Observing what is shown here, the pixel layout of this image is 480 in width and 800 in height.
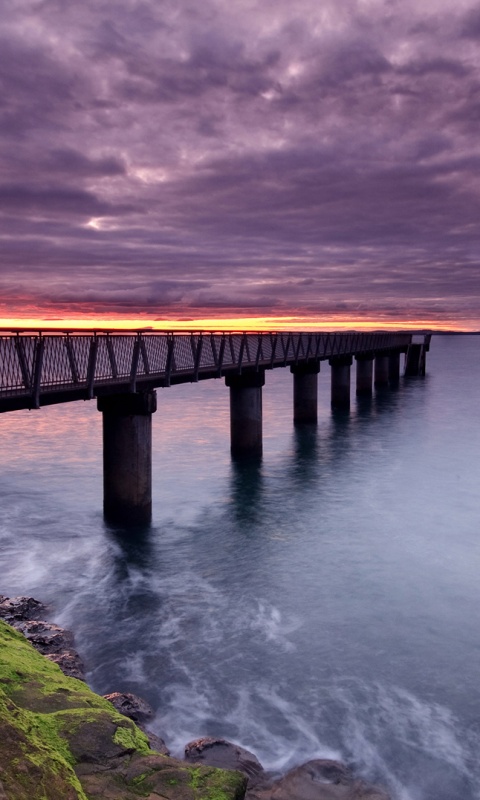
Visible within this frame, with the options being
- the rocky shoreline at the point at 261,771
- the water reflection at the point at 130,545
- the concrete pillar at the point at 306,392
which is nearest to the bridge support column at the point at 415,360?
the concrete pillar at the point at 306,392

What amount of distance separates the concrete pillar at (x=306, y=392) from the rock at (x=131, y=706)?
1306 inches

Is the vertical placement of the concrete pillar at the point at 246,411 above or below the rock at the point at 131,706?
above

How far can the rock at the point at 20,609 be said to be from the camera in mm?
14451

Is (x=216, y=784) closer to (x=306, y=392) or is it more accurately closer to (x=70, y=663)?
(x=70, y=663)

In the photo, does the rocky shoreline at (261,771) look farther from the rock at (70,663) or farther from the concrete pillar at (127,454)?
the concrete pillar at (127,454)

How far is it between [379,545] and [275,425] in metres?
28.1

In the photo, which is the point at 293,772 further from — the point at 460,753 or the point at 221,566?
the point at 221,566

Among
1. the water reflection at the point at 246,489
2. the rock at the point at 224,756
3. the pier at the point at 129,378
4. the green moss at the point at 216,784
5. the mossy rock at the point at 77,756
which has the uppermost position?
the pier at the point at 129,378

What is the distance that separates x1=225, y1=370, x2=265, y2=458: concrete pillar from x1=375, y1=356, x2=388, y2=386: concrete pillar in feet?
148

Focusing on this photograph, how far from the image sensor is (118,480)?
21781 millimetres

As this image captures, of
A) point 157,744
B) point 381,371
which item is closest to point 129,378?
point 157,744

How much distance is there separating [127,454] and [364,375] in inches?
1840

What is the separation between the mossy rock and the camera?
5.88m

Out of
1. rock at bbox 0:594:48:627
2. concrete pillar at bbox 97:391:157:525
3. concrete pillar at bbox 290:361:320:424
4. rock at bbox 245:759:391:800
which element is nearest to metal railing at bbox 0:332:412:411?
concrete pillar at bbox 97:391:157:525
